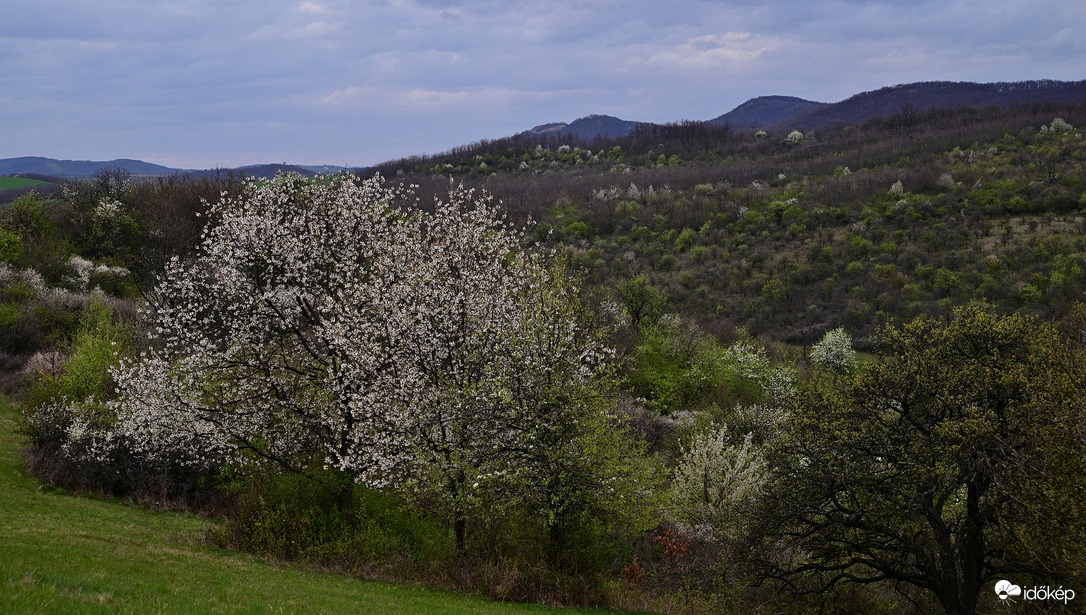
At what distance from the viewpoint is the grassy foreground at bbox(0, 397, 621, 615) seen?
9.69m

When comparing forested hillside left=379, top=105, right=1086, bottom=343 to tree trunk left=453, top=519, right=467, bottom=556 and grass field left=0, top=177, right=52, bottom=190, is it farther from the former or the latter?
grass field left=0, top=177, right=52, bottom=190

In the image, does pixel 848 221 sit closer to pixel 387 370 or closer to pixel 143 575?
pixel 387 370

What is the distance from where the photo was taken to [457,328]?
1923 centimetres

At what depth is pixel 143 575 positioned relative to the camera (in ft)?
40.6

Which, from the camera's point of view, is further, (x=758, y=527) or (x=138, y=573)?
(x=758, y=527)

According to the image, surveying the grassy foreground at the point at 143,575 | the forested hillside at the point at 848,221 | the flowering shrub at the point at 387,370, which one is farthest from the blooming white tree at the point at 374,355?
the forested hillside at the point at 848,221

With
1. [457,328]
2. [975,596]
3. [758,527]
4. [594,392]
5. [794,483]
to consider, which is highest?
[457,328]

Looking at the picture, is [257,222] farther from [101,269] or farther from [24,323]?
[101,269]

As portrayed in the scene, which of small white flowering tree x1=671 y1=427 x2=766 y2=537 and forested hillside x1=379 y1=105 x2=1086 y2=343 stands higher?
forested hillside x1=379 y1=105 x2=1086 y2=343

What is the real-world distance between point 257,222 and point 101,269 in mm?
36375

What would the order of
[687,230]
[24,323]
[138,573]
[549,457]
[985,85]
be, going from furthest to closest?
[985,85] < [687,230] < [24,323] < [549,457] < [138,573]

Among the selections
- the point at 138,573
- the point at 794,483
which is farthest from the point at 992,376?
the point at 138,573

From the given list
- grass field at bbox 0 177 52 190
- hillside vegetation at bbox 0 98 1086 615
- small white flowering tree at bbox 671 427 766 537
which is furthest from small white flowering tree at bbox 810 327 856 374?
grass field at bbox 0 177 52 190

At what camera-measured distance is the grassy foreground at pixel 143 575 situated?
9.69m
